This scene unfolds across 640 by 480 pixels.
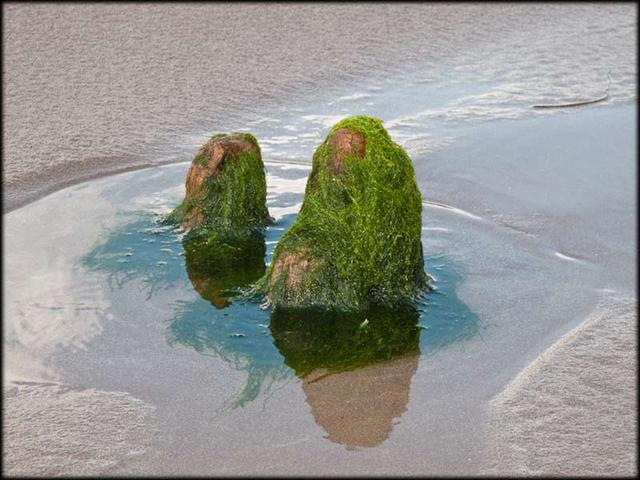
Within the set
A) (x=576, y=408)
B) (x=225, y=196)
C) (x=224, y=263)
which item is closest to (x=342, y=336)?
(x=224, y=263)

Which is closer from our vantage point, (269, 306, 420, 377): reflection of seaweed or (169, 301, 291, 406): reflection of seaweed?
(169, 301, 291, 406): reflection of seaweed

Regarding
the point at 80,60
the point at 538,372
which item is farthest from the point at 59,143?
the point at 538,372

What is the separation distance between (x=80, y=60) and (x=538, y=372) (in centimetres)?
817

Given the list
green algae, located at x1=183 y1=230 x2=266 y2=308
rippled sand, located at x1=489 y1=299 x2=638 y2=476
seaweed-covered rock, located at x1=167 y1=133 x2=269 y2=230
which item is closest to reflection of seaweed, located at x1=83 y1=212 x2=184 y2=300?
green algae, located at x1=183 y1=230 x2=266 y2=308

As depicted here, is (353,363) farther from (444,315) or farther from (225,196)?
(225,196)

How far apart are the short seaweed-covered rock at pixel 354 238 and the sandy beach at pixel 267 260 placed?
30 centimetres

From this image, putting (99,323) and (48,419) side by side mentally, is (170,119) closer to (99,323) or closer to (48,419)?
(99,323)

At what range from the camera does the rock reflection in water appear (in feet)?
18.2

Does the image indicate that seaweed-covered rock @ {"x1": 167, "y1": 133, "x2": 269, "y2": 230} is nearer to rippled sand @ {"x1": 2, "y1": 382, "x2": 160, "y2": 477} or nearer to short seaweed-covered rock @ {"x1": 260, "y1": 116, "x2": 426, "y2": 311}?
short seaweed-covered rock @ {"x1": 260, "y1": 116, "x2": 426, "y2": 311}

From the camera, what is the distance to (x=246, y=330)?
648 centimetres

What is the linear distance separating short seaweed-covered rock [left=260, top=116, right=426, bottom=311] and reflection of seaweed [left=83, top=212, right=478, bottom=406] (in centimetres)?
19

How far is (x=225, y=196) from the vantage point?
7.79m

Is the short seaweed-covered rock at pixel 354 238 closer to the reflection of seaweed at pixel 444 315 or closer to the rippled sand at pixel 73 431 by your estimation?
the reflection of seaweed at pixel 444 315

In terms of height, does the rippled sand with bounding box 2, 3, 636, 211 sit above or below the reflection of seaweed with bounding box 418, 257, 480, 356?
above
